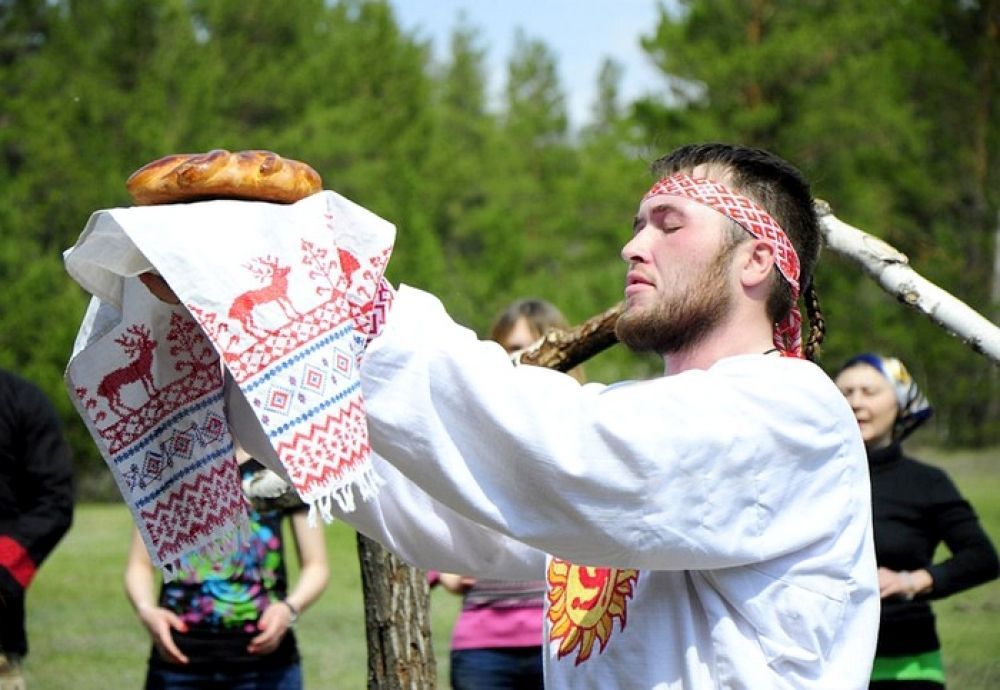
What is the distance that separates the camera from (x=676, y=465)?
198 cm

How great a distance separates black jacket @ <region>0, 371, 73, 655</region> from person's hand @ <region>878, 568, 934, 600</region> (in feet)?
9.53

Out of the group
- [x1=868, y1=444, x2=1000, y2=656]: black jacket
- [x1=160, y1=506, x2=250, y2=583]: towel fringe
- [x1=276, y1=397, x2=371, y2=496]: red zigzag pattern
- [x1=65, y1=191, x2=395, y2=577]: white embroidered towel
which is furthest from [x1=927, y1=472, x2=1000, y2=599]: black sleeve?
[x1=276, y1=397, x2=371, y2=496]: red zigzag pattern

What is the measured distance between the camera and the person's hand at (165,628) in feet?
A: 15.7

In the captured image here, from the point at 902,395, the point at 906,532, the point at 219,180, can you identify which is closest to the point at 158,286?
the point at 219,180

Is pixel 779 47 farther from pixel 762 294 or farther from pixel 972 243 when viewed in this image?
pixel 762 294

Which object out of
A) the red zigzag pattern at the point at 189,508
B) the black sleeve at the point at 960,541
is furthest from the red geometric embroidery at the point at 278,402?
the black sleeve at the point at 960,541

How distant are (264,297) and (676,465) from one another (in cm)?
63

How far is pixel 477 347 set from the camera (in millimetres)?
1993

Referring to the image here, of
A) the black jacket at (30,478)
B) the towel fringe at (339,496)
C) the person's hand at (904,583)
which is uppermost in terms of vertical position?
the towel fringe at (339,496)

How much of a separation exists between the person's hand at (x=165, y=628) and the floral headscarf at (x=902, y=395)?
106 inches

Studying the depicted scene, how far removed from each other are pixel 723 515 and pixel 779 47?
2709 cm

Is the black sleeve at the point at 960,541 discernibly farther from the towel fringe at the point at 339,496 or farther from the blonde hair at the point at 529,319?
the towel fringe at the point at 339,496

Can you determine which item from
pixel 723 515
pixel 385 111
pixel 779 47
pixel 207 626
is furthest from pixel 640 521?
pixel 385 111

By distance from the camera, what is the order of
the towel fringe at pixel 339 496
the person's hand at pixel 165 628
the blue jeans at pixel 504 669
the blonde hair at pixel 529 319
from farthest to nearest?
the blonde hair at pixel 529 319 < the blue jeans at pixel 504 669 < the person's hand at pixel 165 628 < the towel fringe at pixel 339 496
